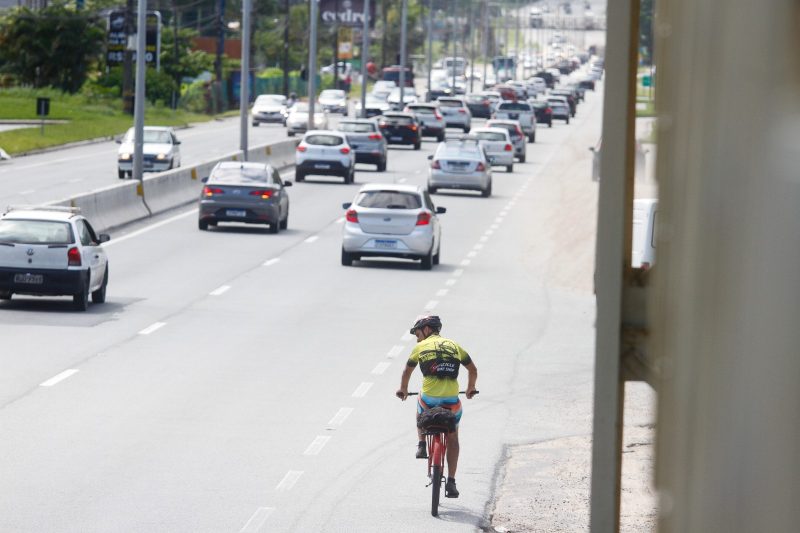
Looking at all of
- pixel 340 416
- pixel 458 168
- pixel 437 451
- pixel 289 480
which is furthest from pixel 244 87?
pixel 437 451

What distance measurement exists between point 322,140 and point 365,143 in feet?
20.9

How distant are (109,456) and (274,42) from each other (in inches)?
5485

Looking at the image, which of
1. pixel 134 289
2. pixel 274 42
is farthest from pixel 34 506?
pixel 274 42

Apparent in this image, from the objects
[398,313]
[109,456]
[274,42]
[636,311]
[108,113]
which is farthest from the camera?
[274,42]

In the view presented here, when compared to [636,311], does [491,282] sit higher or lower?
lower

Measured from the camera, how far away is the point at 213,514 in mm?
11906

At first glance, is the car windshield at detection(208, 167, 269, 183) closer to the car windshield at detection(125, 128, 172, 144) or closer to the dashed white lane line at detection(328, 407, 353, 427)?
the car windshield at detection(125, 128, 172, 144)

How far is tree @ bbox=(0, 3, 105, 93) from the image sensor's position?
101 meters

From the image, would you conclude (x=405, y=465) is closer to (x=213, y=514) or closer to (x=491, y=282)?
(x=213, y=514)

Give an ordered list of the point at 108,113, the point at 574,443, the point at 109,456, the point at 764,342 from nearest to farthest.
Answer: the point at 764,342, the point at 109,456, the point at 574,443, the point at 108,113

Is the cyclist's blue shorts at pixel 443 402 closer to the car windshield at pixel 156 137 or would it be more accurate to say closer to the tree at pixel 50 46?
the car windshield at pixel 156 137

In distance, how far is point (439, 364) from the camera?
12.5 meters

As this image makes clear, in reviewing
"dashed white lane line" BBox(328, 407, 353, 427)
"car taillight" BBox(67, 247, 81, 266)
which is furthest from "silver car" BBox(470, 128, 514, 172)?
"dashed white lane line" BBox(328, 407, 353, 427)

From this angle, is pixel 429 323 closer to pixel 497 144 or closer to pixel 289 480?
pixel 289 480
